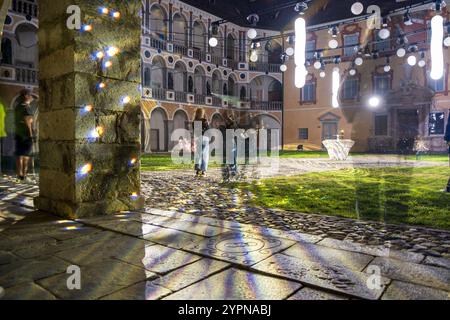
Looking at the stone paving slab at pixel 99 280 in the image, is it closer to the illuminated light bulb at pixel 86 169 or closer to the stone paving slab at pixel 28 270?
the stone paving slab at pixel 28 270

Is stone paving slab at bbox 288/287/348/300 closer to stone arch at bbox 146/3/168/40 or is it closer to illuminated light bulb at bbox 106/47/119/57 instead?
illuminated light bulb at bbox 106/47/119/57

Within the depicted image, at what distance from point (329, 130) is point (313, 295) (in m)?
26.1

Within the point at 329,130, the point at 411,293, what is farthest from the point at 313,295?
the point at 329,130

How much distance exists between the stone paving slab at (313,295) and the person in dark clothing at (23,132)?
666cm

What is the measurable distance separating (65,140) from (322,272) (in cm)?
281


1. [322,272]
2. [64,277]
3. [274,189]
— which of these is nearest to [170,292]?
[64,277]

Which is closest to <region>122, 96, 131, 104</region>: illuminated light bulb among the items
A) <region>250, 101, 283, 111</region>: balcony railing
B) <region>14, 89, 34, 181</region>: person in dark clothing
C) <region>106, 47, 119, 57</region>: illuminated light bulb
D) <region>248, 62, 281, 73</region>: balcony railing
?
<region>106, 47, 119, 57</region>: illuminated light bulb

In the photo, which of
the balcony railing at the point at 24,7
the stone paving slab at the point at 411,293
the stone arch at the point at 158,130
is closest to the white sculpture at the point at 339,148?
the stone arch at the point at 158,130

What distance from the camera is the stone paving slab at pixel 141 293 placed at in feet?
5.40

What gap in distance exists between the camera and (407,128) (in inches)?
911

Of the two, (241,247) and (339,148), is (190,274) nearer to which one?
(241,247)

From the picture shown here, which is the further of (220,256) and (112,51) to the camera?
(112,51)

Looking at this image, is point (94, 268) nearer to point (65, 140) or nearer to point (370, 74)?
point (65, 140)

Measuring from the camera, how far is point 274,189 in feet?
19.5
